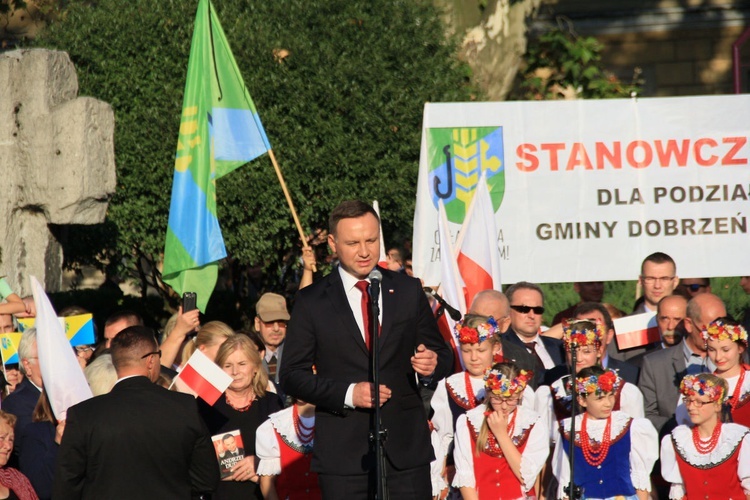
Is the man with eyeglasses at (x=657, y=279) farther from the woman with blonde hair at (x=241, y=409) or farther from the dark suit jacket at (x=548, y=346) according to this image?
the woman with blonde hair at (x=241, y=409)

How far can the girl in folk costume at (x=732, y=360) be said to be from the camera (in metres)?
7.79

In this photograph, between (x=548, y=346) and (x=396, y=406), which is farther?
(x=548, y=346)

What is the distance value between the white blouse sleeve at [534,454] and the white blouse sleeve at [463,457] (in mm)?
300

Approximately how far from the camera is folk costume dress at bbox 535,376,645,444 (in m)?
7.85

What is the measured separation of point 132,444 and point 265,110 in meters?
7.36

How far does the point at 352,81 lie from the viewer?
42.5 ft

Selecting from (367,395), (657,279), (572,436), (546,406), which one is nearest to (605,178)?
(657,279)

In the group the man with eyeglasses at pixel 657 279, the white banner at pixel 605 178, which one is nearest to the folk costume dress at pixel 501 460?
the man with eyeglasses at pixel 657 279

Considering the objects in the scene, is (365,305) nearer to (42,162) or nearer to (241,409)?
(241,409)

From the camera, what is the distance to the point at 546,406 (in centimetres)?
798

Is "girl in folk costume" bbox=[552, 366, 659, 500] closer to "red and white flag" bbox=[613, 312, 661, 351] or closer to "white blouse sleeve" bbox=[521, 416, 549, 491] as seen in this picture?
"white blouse sleeve" bbox=[521, 416, 549, 491]

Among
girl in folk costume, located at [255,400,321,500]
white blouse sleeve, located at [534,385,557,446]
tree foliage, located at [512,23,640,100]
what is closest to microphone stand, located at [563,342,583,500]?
white blouse sleeve, located at [534,385,557,446]

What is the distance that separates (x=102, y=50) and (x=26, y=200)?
2805 millimetres

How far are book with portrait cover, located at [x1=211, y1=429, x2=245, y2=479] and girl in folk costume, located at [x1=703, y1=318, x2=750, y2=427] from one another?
9.47 ft
